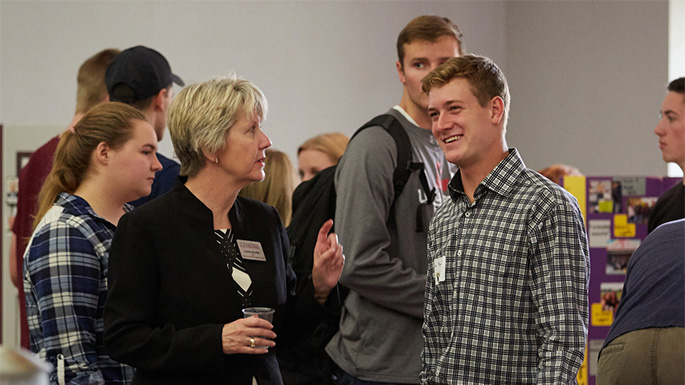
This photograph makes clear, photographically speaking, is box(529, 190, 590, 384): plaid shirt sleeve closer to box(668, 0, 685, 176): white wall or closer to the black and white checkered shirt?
the black and white checkered shirt

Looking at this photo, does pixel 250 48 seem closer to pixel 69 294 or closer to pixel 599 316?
pixel 599 316

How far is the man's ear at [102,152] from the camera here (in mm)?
2463

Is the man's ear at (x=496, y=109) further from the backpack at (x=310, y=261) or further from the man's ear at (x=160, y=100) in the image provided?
the man's ear at (x=160, y=100)

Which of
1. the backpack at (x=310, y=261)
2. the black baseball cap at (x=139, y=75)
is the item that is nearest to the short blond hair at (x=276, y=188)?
the backpack at (x=310, y=261)

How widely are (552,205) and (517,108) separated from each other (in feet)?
17.8

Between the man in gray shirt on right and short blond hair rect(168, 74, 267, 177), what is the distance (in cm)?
57

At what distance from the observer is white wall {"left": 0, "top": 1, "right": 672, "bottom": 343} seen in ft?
18.8

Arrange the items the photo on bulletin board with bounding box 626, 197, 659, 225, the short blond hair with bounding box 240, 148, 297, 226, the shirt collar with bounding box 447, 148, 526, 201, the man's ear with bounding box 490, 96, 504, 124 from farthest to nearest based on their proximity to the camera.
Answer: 1. the photo on bulletin board with bounding box 626, 197, 659, 225
2. the short blond hair with bounding box 240, 148, 297, 226
3. the man's ear with bounding box 490, 96, 504, 124
4. the shirt collar with bounding box 447, 148, 526, 201

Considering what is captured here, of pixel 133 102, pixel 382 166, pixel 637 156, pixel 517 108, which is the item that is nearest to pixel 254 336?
pixel 382 166

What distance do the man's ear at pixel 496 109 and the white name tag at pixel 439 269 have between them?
418 mm

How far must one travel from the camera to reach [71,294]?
85.7 inches

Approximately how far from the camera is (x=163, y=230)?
196cm

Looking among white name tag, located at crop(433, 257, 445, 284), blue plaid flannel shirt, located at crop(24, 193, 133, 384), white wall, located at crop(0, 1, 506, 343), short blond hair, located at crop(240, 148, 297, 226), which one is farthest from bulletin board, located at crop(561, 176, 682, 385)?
white wall, located at crop(0, 1, 506, 343)

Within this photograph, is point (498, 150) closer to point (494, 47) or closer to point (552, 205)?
point (552, 205)
